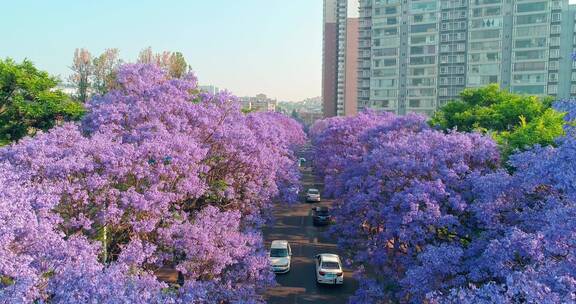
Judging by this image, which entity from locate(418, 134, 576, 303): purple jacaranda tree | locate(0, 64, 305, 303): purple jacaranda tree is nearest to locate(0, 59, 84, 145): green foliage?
locate(0, 64, 305, 303): purple jacaranda tree

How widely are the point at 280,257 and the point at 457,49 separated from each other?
59.2 meters

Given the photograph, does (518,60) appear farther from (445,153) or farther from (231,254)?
(231,254)

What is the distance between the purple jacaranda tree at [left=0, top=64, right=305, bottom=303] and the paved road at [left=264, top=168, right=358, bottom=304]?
12.9 ft

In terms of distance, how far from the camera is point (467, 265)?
486 inches

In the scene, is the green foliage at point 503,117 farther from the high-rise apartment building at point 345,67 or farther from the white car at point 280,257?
the high-rise apartment building at point 345,67

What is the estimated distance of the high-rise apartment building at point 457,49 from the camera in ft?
216

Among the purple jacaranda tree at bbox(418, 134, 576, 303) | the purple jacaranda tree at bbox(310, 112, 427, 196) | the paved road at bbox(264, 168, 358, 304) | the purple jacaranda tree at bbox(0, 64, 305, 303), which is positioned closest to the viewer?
the purple jacaranda tree at bbox(418, 134, 576, 303)

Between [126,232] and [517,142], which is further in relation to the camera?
[517,142]

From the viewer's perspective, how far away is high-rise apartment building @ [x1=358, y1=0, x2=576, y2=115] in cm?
6594

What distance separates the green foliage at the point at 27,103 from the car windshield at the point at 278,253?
16.8 meters

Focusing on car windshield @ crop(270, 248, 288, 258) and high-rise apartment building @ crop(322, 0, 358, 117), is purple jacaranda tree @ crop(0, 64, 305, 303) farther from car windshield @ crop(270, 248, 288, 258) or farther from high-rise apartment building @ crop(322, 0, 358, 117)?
high-rise apartment building @ crop(322, 0, 358, 117)

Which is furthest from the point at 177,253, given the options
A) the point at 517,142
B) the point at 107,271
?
the point at 517,142

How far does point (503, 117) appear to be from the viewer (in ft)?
104

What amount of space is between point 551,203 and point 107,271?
10641 mm
